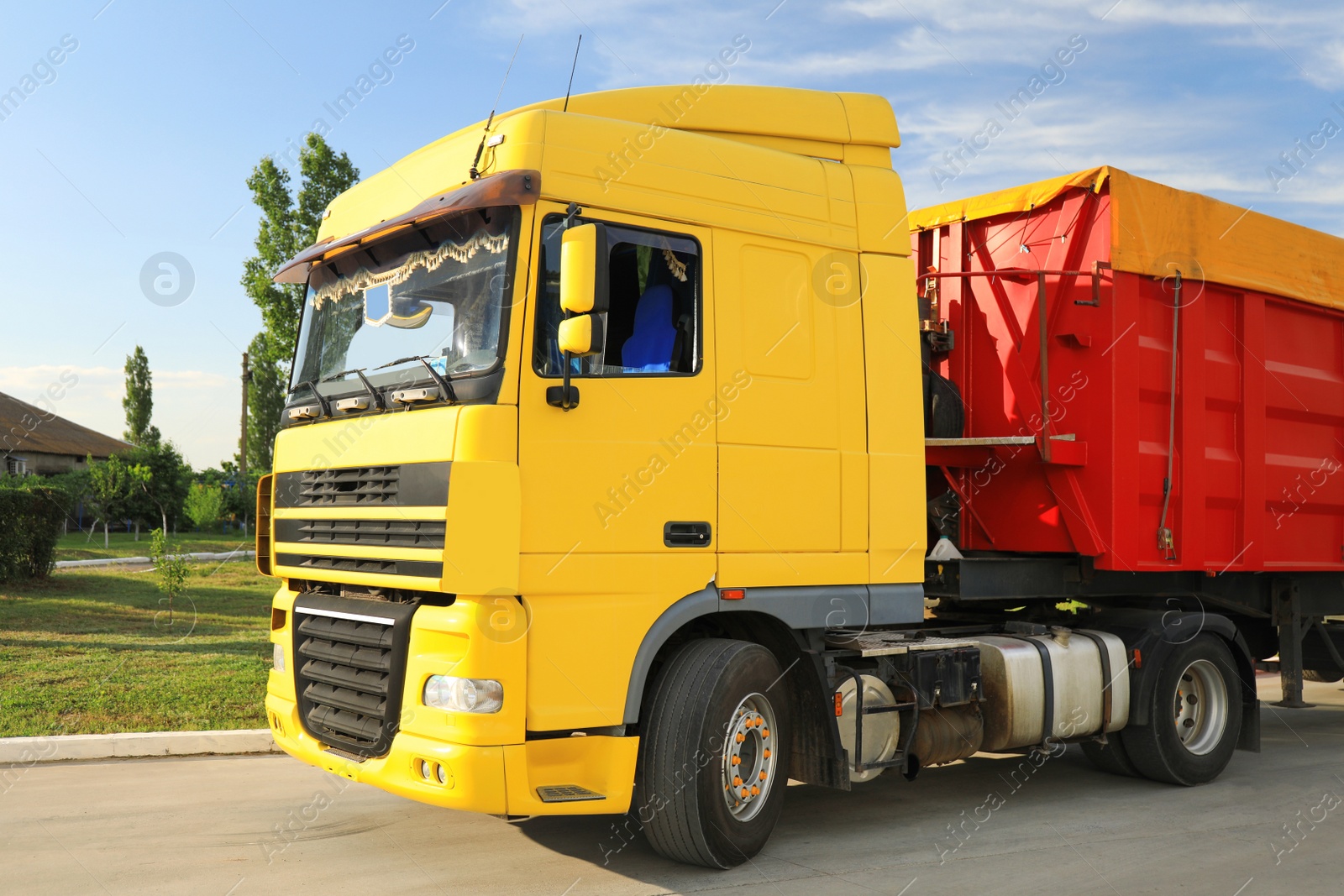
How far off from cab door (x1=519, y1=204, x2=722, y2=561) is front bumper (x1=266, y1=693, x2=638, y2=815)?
813 millimetres

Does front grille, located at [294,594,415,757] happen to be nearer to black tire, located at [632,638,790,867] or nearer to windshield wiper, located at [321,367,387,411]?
windshield wiper, located at [321,367,387,411]

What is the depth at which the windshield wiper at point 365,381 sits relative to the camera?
4.96m

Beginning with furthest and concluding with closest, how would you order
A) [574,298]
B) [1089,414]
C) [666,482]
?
[1089,414] → [666,482] → [574,298]

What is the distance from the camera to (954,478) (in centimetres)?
689

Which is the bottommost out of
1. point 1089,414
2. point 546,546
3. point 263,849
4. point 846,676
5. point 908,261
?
point 263,849

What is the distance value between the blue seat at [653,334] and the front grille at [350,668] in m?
1.46

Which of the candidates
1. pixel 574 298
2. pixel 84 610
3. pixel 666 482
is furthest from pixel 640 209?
pixel 84 610

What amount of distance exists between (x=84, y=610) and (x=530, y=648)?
1115 centimetres

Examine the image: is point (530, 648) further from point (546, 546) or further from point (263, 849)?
point (263, 849)

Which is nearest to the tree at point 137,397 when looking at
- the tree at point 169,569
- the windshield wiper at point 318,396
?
the tree at point 169,569

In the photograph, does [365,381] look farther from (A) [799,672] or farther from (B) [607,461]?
(A) [799,672]

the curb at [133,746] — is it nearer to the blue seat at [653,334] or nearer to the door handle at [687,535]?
the door handle at [687,535]

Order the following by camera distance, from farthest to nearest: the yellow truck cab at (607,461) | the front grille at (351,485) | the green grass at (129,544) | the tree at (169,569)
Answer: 1. the green grass at (129,544)
2. the tree at (169,569)
3. the front grille at (351,485)
4. the yellow truck cab at (607,461)

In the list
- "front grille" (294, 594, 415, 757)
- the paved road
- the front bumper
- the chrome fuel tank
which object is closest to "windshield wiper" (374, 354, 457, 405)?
"front grille" (294, 594, 415, 757)
